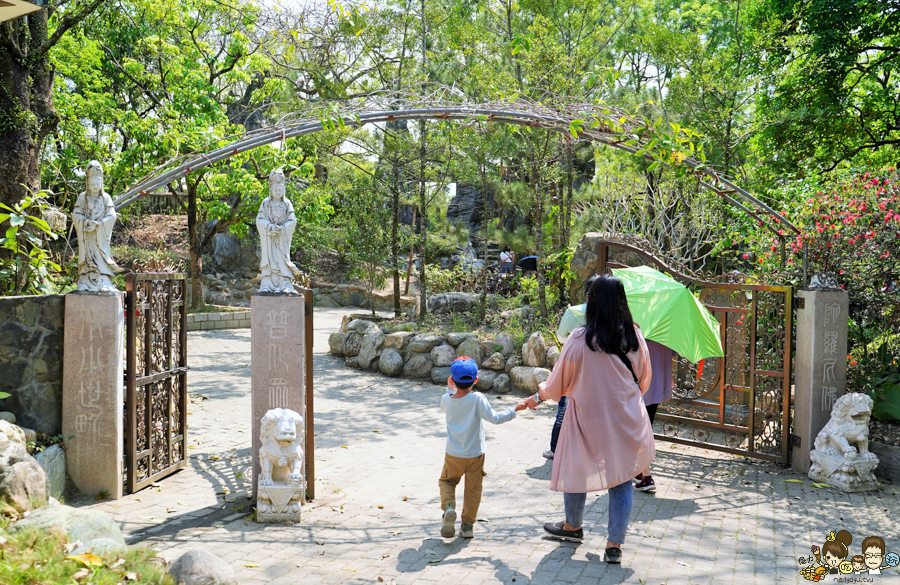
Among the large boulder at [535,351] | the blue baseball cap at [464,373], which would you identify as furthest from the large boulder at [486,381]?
the blue baseball cap at [464,373]

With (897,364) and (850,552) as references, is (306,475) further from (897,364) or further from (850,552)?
(897,364)

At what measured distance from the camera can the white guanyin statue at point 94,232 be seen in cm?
500

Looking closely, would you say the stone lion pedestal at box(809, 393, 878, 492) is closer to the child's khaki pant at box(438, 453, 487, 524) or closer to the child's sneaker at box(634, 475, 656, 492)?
the child's sneaker at box(634, 475, 656, 492)

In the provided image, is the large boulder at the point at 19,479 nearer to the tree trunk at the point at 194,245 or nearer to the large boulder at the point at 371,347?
the large boulder at the point at 371,347

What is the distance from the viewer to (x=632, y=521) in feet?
15.9

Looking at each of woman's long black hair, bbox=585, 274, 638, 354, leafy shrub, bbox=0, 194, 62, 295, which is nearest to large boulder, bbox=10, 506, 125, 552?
leafy shrub, bbox=0, 194, 62, 295

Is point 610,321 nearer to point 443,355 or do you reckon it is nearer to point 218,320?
point 443,355

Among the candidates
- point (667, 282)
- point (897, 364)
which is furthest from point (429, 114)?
point (897, 364)

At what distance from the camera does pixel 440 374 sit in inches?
426

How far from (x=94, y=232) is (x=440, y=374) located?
660 cm

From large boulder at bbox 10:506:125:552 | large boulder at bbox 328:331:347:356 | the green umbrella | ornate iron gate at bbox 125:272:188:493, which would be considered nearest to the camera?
large boulder at bbox 10:506:125:552

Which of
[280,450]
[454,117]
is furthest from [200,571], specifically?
[454,117]

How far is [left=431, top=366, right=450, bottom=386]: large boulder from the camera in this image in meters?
10.8

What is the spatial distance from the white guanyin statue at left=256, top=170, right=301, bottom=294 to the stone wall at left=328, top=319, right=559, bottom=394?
17.8 ft
